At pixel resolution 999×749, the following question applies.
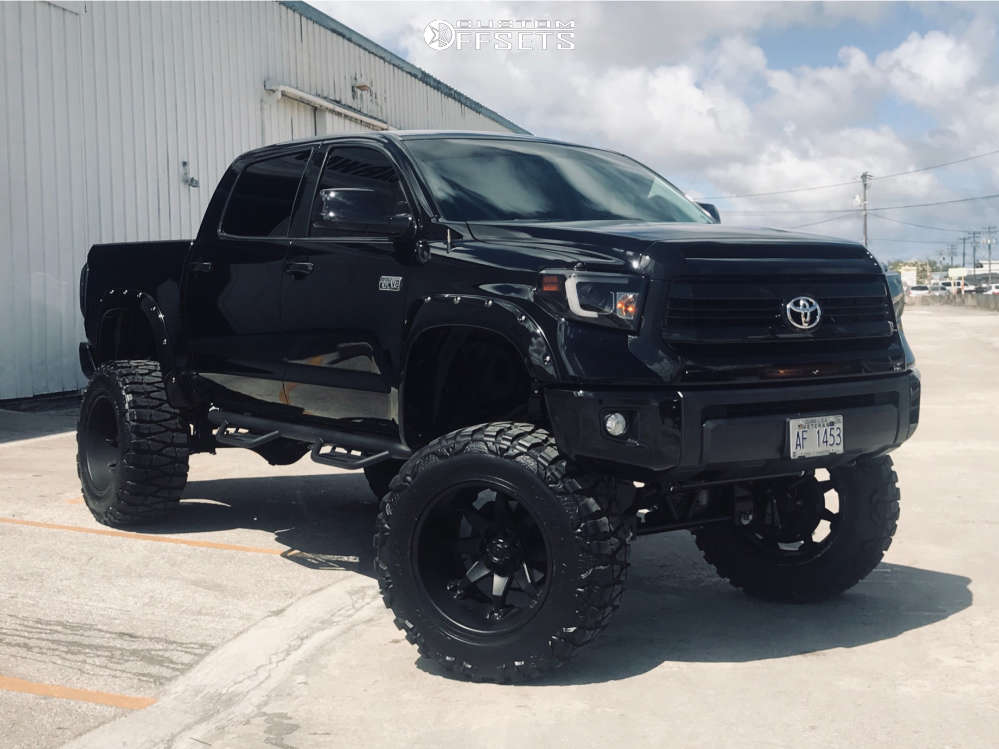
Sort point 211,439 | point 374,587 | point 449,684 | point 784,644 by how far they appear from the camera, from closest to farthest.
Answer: point 449,684, point 784,644, point 374,587, point 211,439

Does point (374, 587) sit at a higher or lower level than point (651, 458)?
lower

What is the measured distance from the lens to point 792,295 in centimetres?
448

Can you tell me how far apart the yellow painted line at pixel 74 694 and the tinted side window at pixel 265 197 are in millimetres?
2558

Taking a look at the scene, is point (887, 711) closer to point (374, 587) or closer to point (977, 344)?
point (374, 587)

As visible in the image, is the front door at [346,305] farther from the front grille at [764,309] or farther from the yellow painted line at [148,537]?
the front grille at [764,309]

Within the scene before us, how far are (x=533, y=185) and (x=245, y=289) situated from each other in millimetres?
1676

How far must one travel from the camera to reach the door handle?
5648 mm

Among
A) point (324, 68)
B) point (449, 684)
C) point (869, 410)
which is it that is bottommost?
point (449, 684)

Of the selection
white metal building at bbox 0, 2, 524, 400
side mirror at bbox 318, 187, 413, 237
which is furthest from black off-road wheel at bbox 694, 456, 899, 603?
white metal building at bbox 0, 2, 524, 400

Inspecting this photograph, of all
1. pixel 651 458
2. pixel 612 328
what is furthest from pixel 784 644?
pixel 612 328

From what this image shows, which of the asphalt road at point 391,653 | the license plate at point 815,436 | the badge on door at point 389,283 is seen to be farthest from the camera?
the badge on door at point 389,283

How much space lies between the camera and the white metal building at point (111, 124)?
13164 millimetres

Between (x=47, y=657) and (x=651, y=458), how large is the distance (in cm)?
248

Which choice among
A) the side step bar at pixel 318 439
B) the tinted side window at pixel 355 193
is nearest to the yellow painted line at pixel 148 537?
the side step bar at pixel 318 439
